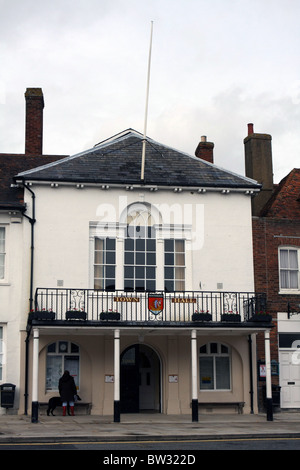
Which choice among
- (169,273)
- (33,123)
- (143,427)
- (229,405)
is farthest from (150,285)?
(33,123)

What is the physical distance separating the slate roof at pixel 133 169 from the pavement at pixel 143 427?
24.8 feet

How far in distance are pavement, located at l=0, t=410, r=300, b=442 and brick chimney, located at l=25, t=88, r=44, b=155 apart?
10.5 meters

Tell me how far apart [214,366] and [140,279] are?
152 inches

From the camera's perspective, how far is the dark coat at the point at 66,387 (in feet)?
70.6

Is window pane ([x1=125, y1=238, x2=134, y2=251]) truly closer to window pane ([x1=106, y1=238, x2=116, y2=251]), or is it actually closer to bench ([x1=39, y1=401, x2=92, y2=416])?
window pane ([x1=106, y1=238, x2=116, y2=251])

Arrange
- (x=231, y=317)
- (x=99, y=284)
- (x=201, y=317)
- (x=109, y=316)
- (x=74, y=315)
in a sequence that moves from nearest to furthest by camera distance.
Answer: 1. (x=74, y=315)
2. (x=109, y=316)
3. (x=201, y=317)
4. (x=231, y=317)
5. (x=99, y=284)

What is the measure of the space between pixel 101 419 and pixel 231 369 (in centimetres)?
513

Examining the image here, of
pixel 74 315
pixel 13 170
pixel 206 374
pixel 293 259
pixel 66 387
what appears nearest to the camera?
pixel 74 315

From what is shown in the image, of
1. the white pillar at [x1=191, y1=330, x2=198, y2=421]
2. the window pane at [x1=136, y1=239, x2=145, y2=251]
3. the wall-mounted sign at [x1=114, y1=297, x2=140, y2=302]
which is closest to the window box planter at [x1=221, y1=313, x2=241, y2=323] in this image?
the white pillar at [x1=191, y1=330, x2=198, y2=421]

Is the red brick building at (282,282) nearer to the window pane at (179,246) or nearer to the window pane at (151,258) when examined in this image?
the window pane at (179,246)

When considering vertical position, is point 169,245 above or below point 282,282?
above

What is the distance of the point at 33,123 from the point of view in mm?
27672

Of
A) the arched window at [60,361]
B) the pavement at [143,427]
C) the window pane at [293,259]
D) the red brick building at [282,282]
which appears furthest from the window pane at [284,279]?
the arched window at [60,361]

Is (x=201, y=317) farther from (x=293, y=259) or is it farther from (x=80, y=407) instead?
(x=293, y=259)
